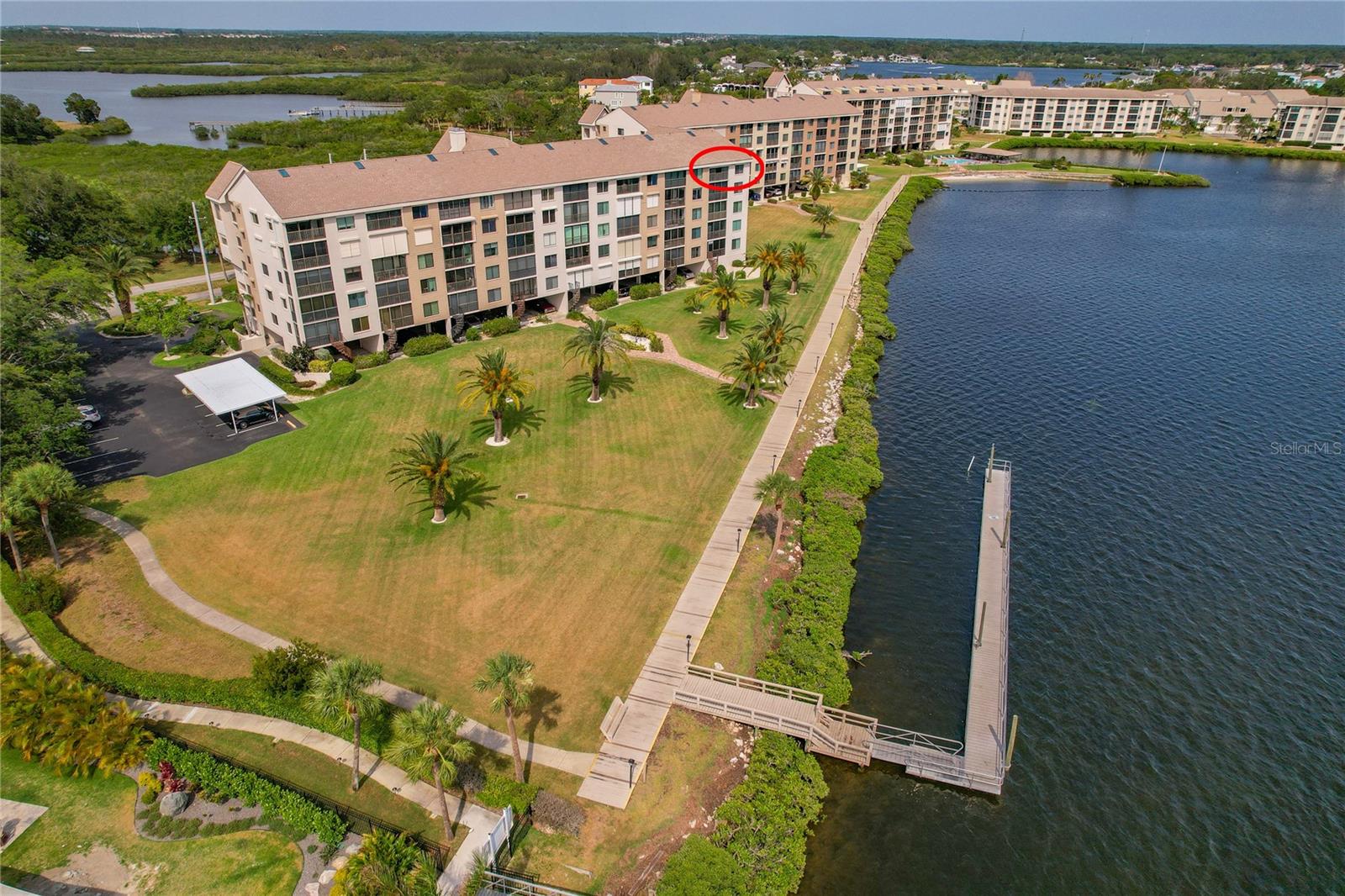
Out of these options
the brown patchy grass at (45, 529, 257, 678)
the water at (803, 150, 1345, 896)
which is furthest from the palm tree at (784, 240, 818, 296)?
the brown patchy grass at (45, 529, 257, 678)

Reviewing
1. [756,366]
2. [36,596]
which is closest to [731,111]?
[756,366]

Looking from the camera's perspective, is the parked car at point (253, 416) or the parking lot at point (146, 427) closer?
the parking lot at point (146, 427)

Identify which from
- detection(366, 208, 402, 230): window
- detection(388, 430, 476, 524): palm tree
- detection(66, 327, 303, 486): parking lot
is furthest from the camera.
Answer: detection(366, 208, 402, 230): window

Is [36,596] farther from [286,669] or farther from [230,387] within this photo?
[230,387]

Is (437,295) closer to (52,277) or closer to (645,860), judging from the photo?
(52,277)

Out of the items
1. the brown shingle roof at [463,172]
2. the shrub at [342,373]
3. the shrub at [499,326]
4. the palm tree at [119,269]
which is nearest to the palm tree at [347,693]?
the shrub at [342,373]

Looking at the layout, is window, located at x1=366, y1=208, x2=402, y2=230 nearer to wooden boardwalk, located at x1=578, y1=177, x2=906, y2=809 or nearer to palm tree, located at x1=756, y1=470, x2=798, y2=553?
wooden boardwalk, located at x1=578, y1=177, x2=906, y2=809

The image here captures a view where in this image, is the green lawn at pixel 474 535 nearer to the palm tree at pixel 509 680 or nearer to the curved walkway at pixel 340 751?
the curved walkway at pixel 340 751

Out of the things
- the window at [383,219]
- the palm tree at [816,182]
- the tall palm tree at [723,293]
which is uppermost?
the window at [383,219]
